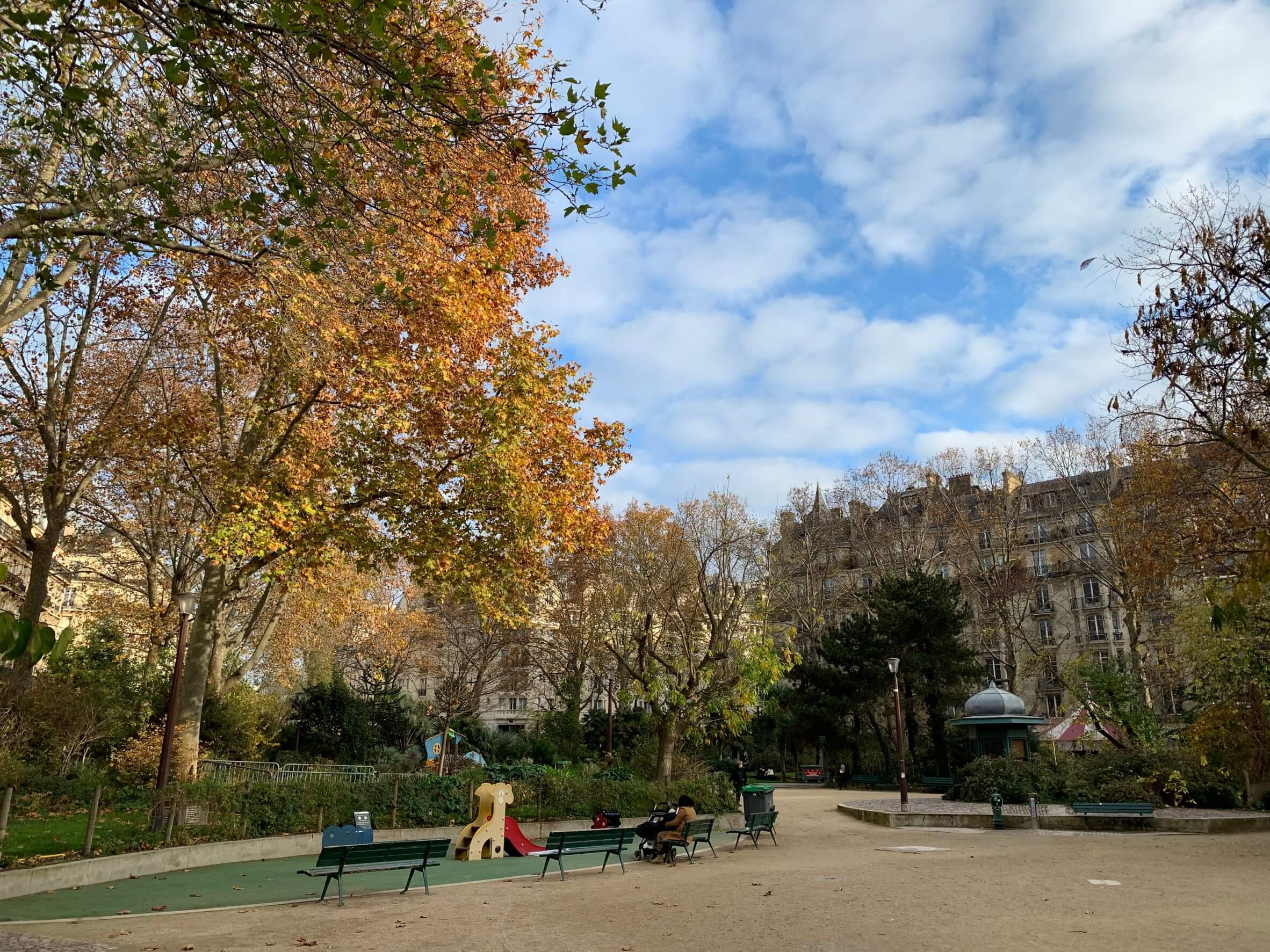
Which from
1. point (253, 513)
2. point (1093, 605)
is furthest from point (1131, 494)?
point (1093, 605)

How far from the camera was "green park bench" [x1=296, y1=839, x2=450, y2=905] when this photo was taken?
10344 millimetres

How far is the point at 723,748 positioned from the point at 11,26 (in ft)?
147

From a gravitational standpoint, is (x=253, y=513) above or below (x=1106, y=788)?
above

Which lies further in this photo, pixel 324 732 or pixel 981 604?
pixel 981 604

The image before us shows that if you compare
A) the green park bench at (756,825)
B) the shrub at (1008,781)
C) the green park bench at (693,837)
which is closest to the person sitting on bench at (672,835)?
the green park bench at (693,837)

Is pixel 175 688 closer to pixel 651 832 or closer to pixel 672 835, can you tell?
pixel 651 832

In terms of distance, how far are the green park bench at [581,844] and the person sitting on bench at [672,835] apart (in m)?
0.75

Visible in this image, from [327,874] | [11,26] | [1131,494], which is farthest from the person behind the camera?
[1131,494]

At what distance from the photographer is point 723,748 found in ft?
152

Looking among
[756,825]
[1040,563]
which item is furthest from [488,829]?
[1040,563]

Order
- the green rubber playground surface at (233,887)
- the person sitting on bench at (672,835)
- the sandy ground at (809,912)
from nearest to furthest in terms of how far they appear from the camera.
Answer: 1. the sandy ground at (809,912)
2. the green rubber playground surface at (233,887)
3. the person sitting on bench at (672,835)

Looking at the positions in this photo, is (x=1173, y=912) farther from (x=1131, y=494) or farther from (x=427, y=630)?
(x=427, y=630)

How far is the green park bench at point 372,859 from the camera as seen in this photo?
10.3m

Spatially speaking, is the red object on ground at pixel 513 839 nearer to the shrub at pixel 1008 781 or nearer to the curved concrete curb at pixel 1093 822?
the curved concrete curb at pixel 1093 822
